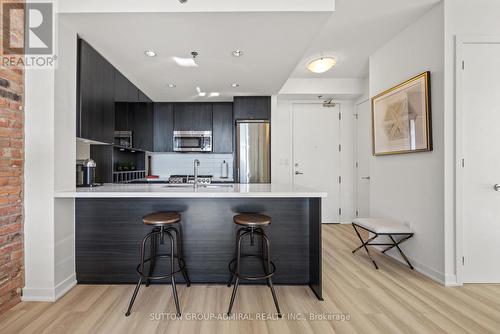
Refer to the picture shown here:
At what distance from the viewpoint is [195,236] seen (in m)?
2.31

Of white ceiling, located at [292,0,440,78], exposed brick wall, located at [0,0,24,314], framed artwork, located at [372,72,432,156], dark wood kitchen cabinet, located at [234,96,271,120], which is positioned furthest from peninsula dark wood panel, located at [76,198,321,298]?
dark wood kitchen cabinet, located at [234,96,271,120]

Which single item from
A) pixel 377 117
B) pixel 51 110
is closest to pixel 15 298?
pixel 51 110

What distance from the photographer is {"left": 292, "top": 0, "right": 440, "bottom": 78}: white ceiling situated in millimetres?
2359

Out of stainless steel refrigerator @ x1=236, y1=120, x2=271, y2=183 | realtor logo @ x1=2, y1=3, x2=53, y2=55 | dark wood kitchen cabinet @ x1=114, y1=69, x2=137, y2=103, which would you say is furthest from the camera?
stainless steel refrigerator @ x1=236, y1=120, x2=271, y2=183

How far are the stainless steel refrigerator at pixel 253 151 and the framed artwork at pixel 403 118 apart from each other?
1664mm

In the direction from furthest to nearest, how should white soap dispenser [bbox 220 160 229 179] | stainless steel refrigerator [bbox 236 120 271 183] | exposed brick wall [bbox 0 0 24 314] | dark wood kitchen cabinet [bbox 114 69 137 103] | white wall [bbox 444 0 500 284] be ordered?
white soap dispenser [bbox 220 160 229 179] < stainless steel refrigerator [bbox 236 120 271 183] < dark wood kitchen cabinet [bbox 114 69 137 103] < white wall [bbox 444 0 500 284] < exposed brick wall [bbox 0 0 24 314]

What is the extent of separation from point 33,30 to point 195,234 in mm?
2218

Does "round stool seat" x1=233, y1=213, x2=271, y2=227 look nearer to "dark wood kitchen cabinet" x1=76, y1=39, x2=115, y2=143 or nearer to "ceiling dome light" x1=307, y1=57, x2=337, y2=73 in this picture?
"dark wood kitchen cabinet" x1=76, y1=39, x2=115, y2=143

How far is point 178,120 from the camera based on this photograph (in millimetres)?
4504

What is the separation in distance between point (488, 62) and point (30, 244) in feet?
14.4

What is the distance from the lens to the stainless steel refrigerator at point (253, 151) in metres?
4.16

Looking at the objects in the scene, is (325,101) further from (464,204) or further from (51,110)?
(51,110)

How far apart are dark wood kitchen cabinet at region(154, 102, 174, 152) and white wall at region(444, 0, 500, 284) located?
3.98 meters

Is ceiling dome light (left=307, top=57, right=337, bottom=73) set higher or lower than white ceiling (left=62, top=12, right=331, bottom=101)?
higher
